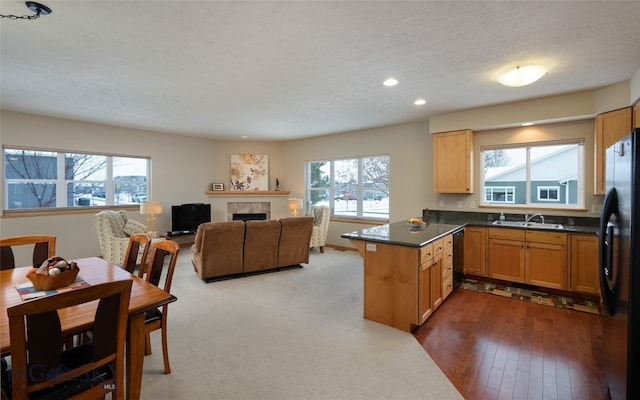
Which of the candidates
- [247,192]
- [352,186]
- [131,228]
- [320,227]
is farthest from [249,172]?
[131,228]

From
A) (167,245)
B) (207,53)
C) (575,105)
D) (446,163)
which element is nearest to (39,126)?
(207,53)

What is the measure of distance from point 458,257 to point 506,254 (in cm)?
76

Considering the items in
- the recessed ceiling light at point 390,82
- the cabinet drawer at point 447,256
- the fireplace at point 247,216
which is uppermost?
the recessed ceiling light at point 390,82

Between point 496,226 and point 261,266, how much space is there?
3622mm

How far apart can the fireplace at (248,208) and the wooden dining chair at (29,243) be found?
489cm

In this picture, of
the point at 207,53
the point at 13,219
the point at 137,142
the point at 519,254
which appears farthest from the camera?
the point at 137,142

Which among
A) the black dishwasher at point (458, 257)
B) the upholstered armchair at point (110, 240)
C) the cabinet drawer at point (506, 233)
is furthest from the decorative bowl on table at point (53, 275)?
the cabinet drawer at point (506, 233)

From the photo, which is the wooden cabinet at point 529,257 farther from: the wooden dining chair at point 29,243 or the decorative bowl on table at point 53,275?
the wooden dining chair at point 29,243

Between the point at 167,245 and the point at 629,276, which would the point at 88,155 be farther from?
the point at 629,276

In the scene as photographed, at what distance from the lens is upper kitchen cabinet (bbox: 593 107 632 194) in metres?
3.44

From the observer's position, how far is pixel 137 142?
629cm

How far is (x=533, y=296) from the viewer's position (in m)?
3.91

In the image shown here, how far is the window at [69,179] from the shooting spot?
500 centimetres

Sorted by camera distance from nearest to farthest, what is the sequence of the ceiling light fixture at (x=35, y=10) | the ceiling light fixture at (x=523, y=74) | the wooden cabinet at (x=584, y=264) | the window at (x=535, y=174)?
the ceiling light fixture at (x=35, y=10)
the ceiling light fixture at (x=523, y=74)
the wooden cabinet at (x=584, y=264)
the window at (x=535, y=174)
